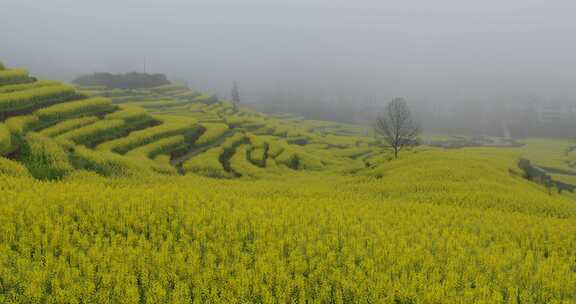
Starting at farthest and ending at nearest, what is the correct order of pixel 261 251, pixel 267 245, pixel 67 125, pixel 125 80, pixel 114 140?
pixel 125 80 → pixel 114 140 → pixel 67 125 → pixel 267 245 → pixel 261 251

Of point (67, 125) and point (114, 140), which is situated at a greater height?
point (67, 125)

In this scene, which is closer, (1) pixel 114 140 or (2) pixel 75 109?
(1) pixel 114 140

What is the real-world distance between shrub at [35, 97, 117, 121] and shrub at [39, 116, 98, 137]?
3.93 ft

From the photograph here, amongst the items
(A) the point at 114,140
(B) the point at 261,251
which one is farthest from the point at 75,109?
(B) the point at 261,251

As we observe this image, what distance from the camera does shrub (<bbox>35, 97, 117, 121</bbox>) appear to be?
3947cm

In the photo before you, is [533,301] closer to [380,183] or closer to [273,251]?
[273,251]

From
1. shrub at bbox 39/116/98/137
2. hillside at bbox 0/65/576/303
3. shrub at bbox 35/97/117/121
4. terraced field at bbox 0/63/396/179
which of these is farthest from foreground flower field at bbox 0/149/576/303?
shrub at bbox 35/97/117/121

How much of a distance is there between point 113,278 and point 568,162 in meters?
97.9

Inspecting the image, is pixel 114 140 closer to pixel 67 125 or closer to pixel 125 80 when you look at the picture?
pixel 67 125

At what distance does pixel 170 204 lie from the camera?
1600 centimetres

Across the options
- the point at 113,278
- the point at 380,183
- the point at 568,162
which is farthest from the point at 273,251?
the point at 568,162

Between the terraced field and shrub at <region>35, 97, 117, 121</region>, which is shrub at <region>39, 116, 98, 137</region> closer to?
the terraced field

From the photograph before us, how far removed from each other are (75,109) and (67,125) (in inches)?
188

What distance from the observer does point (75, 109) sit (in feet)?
141
